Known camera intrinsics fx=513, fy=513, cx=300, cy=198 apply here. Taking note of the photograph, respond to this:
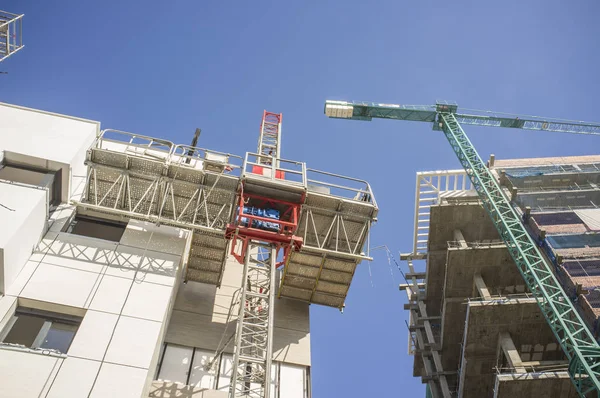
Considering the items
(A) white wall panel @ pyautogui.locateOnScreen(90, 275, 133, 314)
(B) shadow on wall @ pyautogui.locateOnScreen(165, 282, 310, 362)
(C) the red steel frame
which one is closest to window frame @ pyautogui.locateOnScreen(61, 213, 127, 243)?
(A) white wall panel @ pyautogui.locateOnScreen(90, 275, 133, 314)

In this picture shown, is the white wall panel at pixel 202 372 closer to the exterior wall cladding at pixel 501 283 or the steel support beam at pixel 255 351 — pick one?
the steel support beam at pixel 255 351

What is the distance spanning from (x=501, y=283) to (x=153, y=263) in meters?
24.3

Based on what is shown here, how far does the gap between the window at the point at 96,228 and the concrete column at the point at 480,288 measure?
20369 mm

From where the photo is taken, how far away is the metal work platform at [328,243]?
22.0 meters

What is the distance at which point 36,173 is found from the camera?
1995cm

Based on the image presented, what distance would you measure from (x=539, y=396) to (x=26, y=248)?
76.3 feet

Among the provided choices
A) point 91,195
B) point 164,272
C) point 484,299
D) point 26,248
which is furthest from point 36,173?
point 484,299

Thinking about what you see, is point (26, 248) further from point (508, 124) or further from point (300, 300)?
point (508, 124)

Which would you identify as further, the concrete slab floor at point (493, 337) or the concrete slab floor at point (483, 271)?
the concrete slab floor at point (483, 271)

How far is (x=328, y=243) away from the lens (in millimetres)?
22562

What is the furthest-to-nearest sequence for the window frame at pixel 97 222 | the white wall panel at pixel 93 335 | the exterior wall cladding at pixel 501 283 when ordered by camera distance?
the exterior wall cladding at pixel 501 283 → the window frame at pixel 97 222 → the white wall panel at pixel 93 335

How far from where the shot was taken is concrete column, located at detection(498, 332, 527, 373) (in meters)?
25.4

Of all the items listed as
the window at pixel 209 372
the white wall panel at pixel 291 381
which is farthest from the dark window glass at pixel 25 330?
the white wall panel at pixel 291 381

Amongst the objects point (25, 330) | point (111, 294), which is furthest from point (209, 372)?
point (25, 330)
